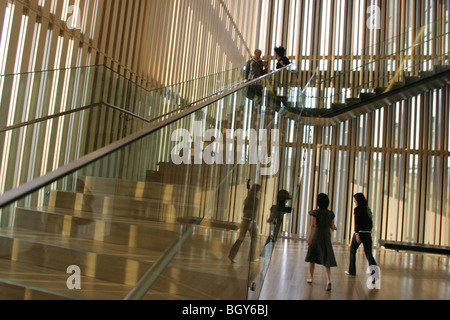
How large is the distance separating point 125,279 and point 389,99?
9.46 metres

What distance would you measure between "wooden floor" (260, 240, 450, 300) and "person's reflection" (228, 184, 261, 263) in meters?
1.08

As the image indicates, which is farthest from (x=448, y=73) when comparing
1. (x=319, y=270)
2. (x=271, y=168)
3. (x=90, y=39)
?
(x=90, y=39)

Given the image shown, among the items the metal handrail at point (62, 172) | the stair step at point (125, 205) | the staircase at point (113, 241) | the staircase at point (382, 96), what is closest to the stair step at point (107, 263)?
the staircase at point (113, 241)

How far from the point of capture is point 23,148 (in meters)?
4.19

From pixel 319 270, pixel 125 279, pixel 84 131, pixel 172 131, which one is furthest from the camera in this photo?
pixel 319 270

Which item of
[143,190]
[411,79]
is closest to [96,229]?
[143,190]

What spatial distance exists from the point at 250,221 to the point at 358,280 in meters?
3.06

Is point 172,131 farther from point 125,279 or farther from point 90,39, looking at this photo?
point 90,39

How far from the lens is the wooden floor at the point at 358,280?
4609mm

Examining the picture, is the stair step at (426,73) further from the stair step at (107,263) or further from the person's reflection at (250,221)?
the stair step at (107,263)

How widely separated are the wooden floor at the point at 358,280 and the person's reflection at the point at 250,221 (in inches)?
42.5

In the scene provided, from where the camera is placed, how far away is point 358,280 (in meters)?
5.62

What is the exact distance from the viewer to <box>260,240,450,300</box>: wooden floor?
461cm

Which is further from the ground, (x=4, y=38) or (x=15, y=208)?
(x=4, y=38)
